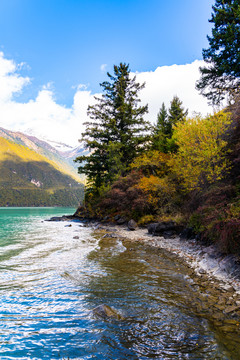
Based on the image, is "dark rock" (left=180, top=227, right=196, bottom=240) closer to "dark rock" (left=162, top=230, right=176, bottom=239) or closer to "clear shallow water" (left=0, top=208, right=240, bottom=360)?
"dark rock" (left=162, top=230, right=176, bottom=239)

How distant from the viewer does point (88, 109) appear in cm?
3834

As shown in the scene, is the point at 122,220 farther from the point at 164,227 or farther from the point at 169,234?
the point at 169,234

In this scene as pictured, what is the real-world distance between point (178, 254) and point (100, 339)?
8585 mm

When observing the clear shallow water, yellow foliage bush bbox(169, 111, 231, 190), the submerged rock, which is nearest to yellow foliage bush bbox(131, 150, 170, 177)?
yellow foliage bush bbox(169, 111, 231, 190)

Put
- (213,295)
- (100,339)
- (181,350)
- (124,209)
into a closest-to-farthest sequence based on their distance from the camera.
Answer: (181,350), (100,339), (213,295), (124,209)

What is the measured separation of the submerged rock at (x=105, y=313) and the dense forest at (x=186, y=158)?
5.19 m

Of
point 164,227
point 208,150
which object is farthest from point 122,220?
point 208,150

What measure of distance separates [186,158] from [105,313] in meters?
14.0

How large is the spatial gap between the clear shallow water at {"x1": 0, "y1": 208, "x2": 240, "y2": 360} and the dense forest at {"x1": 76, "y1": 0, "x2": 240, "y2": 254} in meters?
3.56

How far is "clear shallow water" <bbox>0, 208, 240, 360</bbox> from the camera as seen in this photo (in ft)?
13.4

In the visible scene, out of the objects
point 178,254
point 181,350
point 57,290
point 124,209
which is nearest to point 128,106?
point 124,209

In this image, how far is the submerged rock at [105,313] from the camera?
210 inches

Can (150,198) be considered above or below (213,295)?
above

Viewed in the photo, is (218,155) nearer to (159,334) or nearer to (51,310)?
(159,334)
